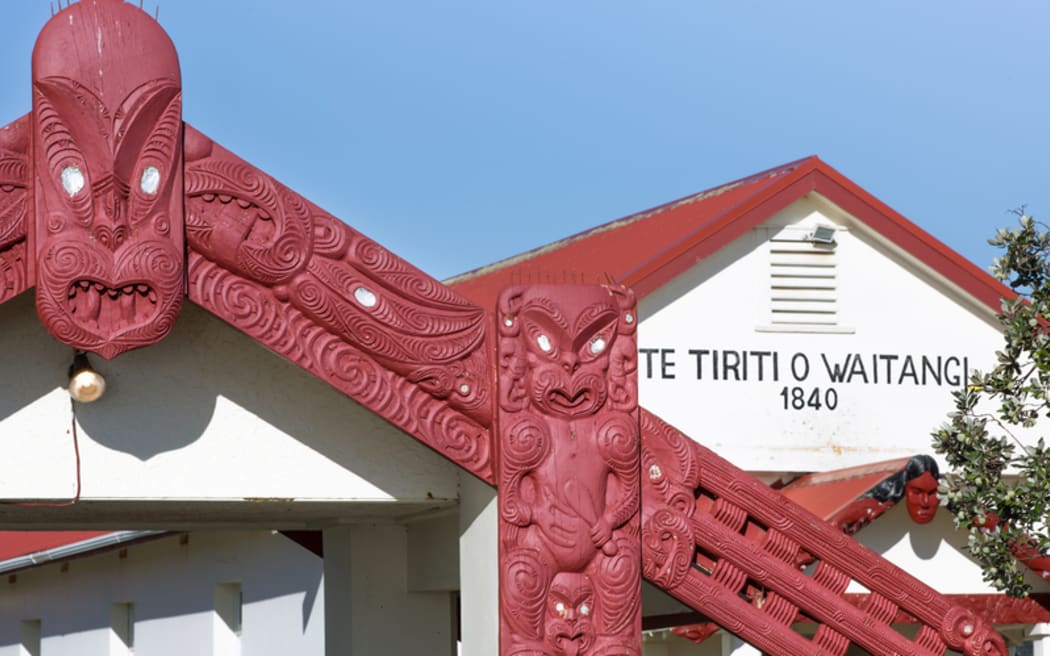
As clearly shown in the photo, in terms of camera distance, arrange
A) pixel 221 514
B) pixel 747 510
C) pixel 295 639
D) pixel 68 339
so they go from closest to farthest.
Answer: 1. pixel 68 339
2. pixel 747 510
3. pixel 221 514
4. pixel 295 639

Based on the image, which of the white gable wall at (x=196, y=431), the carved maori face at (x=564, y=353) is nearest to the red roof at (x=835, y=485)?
the white gable wall at (x=196, y=431)

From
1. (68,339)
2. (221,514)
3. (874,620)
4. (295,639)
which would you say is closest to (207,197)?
(68,339)

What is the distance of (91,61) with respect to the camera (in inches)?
279

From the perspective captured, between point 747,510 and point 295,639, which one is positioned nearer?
point 747,510

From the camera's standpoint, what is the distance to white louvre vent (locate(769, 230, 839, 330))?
16.3 meters

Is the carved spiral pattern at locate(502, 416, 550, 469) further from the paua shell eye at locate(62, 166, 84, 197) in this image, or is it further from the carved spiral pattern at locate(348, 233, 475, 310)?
the paua shell eye at locate(62, 166, 84, 197)

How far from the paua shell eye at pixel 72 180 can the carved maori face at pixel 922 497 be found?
343 inches

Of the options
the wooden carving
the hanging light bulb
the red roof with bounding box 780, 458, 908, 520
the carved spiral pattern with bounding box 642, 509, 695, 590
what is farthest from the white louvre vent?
the hanging light bulb

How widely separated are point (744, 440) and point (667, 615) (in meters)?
6.26

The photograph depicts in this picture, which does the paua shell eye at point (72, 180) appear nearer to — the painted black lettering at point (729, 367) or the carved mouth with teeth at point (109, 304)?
the carved mouth with teeth at point (109, 304)

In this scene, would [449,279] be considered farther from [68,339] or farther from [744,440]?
[68,339]

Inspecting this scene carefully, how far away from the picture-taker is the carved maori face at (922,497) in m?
14.1

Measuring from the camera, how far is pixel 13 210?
23.2 ft

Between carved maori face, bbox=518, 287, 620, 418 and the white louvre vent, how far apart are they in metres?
8.80
